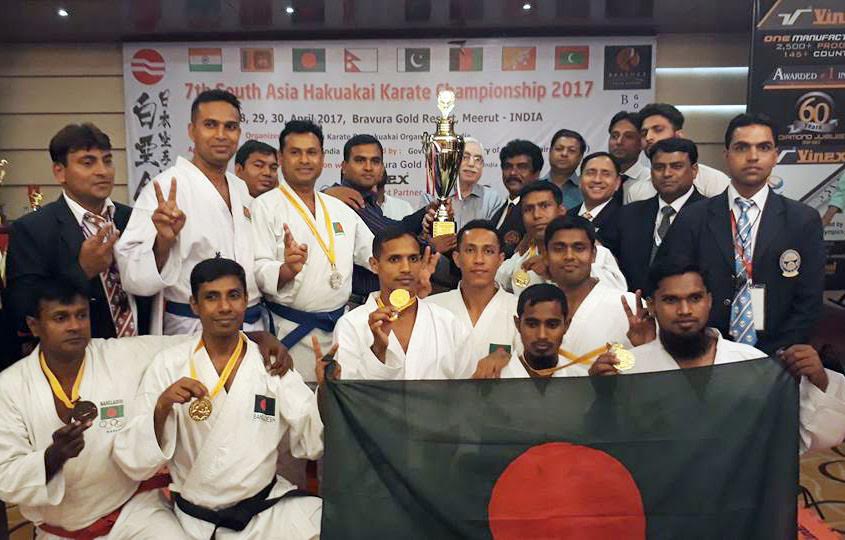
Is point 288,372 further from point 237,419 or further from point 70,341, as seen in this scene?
point 70,341

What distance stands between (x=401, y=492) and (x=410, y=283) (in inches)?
36.4

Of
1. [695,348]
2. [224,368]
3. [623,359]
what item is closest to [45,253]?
[224,368]

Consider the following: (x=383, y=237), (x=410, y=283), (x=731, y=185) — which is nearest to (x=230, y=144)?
(x=383, y=237)

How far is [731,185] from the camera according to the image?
3.07 metres

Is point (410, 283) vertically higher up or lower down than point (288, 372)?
higher up

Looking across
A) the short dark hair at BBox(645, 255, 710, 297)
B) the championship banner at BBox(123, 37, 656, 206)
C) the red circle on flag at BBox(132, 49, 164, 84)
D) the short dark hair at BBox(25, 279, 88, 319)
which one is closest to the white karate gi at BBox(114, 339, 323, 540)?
the short dark hair at BBox(25, 279, 88, 319)

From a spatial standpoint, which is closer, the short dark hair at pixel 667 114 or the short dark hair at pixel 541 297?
the short dark hair at pixel 541 297

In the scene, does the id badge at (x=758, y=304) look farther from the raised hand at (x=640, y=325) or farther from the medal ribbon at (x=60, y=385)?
the medal ribbon at (x=60, y=385)

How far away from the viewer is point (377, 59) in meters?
6.67

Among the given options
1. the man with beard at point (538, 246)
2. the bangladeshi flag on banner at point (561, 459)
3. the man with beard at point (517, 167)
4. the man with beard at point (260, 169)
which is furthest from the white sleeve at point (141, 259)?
the man with beard at point (517, 167)

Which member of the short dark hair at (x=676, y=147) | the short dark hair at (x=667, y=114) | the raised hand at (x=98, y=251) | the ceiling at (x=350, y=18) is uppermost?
the ceiling at (x=350, y=18)

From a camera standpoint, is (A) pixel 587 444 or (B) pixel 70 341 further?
(B) pixel 70 341

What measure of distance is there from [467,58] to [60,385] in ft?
16.7

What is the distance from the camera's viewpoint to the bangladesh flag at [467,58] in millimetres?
6605
